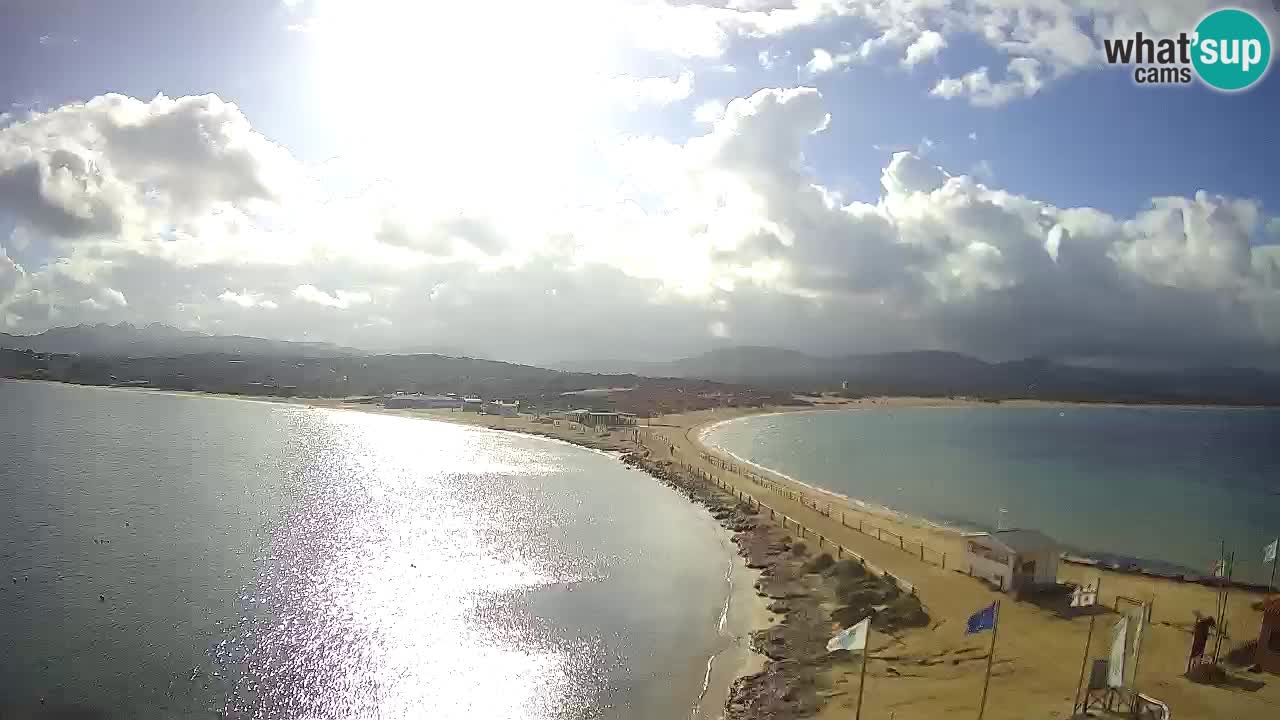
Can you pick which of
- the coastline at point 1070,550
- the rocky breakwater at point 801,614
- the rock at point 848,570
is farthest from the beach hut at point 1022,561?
the coastline at point 1070,550

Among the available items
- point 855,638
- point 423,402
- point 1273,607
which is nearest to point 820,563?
point 1273,607

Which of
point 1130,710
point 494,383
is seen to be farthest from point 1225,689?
point 494,383

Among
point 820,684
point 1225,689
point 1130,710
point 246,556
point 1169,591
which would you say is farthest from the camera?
point 246,556

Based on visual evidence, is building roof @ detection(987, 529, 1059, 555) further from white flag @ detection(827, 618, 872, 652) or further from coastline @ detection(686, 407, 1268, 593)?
white flag @ detection(827, 618, 872, 652)

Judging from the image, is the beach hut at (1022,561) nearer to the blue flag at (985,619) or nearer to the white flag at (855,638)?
the blue flag at (985,619)

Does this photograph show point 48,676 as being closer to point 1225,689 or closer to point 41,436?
point 1225,689

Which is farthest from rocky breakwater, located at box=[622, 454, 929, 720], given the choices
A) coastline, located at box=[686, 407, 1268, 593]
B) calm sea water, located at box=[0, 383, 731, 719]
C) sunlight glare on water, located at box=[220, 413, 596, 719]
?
coastline, located at box=[686, 407, 1268, 593]

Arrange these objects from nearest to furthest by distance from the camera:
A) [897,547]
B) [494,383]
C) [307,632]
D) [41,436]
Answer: [307,632]
[897,547]
[41,436]
[494,383]

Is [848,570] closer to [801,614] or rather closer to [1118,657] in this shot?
[801,614]
